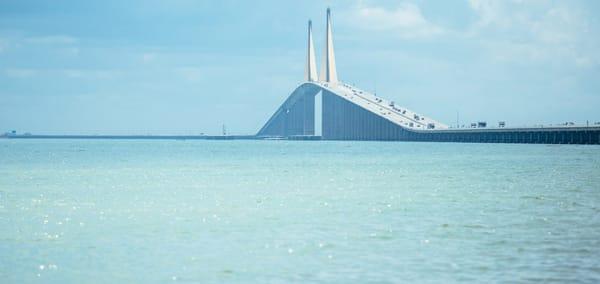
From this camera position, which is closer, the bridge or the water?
the water

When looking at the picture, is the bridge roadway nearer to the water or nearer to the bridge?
the bridge

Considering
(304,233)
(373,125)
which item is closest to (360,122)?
(373,125)

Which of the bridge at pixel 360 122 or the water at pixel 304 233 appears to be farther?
the bridge at pixel 360 122

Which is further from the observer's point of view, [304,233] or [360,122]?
[360,122]

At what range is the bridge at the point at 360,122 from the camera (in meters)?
130

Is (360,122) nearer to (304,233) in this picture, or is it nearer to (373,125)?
(373,125)

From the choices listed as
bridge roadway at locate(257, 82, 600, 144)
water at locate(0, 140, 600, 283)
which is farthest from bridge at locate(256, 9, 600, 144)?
water at locate(0, 140, 600, 283)

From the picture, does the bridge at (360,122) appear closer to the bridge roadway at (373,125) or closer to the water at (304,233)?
the bridge roadway at (373,125)

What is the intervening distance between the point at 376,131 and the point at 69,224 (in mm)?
137684

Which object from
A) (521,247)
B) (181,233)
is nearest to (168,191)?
→ (181,233)

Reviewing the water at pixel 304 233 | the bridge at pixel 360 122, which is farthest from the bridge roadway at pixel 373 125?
the water at pixel 304 233

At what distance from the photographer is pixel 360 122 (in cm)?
16550

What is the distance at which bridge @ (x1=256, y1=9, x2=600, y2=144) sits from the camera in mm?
130000

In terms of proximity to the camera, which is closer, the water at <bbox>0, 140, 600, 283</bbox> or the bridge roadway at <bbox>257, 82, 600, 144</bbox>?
the water at <bbox>0, 140, 600, 283</bbox>
